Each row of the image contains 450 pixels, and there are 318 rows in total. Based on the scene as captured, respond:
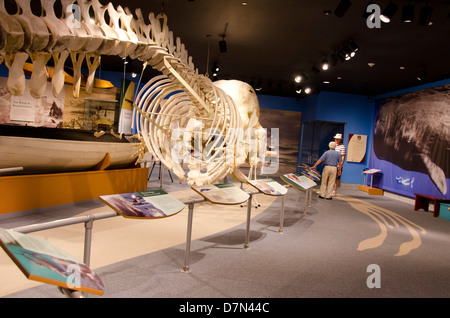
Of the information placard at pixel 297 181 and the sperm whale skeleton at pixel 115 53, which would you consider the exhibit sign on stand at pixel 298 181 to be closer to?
the information placard at pixel 297 181

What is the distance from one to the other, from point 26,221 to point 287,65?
7.66m

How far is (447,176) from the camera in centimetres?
866

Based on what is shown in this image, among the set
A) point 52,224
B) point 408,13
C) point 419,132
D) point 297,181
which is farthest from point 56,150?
point 419,132

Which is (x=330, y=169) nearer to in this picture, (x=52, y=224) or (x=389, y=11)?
(x=389, y=11)

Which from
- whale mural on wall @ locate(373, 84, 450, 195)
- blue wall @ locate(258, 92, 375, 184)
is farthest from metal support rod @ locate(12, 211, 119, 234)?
blue wall @ locate(258, 92, 375, 184)

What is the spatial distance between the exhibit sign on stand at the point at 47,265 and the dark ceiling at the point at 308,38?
17.5ft

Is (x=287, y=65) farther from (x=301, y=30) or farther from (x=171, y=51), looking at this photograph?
(x=171, y=51)

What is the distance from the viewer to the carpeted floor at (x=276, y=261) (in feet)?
10.5

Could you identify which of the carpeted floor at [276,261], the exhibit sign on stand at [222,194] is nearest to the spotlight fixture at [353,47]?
the carpeted floor at [276,261]

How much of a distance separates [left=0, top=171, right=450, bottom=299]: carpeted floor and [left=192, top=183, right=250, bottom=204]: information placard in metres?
0.77

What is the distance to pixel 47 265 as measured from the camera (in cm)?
145

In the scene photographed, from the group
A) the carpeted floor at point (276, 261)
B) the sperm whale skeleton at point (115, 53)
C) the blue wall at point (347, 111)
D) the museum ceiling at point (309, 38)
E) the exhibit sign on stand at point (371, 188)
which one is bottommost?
the carpeted floor at point (276, 261)

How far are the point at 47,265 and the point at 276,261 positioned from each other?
3.06 meters
